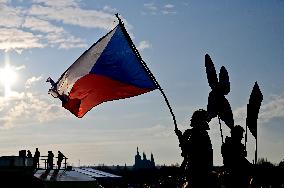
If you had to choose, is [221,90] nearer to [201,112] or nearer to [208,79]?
[208,79]

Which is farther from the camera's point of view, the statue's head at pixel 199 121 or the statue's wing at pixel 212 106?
the statue's wing at pixel 212 106

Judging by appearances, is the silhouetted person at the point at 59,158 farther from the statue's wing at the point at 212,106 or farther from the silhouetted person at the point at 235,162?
the silhouetted person at the point at 235,162

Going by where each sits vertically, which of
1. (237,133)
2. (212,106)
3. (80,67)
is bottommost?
(237,133)

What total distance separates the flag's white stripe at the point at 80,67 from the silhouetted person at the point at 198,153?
139 inches

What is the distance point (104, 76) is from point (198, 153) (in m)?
3.82

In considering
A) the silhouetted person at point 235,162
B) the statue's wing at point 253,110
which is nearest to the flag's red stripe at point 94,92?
the statue's wing at point 253,110

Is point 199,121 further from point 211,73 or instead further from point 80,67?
point 80,67

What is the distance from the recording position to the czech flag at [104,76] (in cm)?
970

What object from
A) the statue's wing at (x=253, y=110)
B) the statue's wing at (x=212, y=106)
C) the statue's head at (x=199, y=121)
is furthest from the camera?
the statue's wing at (x=212, y=106)

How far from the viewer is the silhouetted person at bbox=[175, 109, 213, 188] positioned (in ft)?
20.8

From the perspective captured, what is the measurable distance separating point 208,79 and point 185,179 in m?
3.32

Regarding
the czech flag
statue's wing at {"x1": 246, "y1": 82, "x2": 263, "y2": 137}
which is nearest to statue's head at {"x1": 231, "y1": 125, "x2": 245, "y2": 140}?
statue's wing at {"x1": 246, "y1": 82, "x2": 263, "y2": 137}

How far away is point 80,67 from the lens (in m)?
9.73

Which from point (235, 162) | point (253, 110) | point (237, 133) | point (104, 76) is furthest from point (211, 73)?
point (235, 162)
